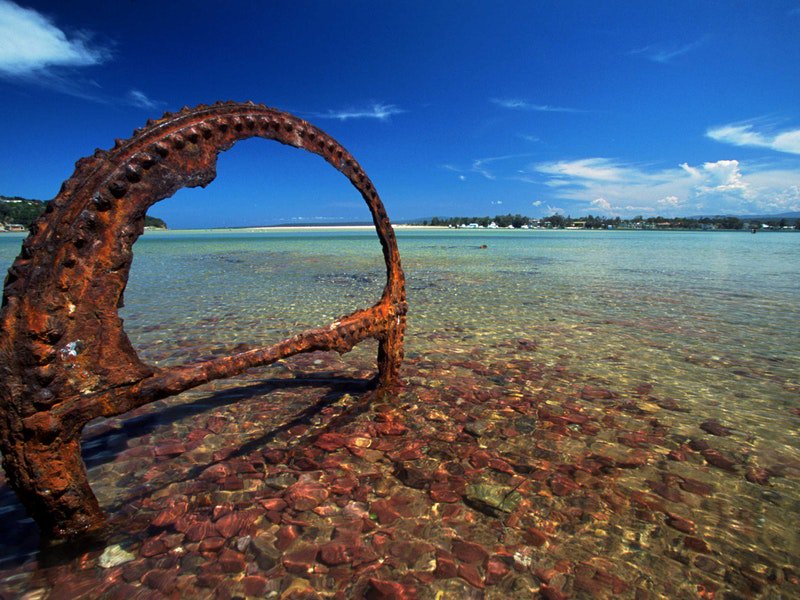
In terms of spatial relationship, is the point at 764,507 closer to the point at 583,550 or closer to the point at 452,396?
the point at 583,550

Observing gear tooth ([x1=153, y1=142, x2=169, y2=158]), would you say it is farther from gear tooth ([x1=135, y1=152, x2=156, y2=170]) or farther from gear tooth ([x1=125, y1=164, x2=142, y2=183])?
gear tooth ([x1=125, y1=164, x2=142, y2=183])

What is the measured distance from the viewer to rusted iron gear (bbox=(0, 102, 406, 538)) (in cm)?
175

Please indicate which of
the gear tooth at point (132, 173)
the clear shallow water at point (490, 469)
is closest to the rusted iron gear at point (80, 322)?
the gear tooth at point (132, 173)

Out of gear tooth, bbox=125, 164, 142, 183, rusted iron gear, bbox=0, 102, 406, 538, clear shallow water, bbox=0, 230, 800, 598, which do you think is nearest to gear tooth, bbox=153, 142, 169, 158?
rusted iron gear, bbox=0, 102, 406, 538

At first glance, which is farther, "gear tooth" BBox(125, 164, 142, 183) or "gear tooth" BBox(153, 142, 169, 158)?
"gear tooth" BBox(153, 142, 169, 158)

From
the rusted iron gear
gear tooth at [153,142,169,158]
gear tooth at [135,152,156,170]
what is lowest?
the rusted iron gear

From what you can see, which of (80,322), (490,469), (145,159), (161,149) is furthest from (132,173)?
(490,469)

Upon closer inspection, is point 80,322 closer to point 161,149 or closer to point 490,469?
point 161,149

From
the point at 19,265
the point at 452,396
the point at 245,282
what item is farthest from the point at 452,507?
the point at 245,282

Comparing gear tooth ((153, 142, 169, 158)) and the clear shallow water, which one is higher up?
gear tooth ((153, 142, 169, 158))

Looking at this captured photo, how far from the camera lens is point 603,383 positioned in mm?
4754

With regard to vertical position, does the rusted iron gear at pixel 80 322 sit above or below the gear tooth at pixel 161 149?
below

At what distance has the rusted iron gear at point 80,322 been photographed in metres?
1.75

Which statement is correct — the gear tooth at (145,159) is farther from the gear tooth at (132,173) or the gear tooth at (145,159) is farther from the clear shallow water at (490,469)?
the clear shallow water at (490,469)
